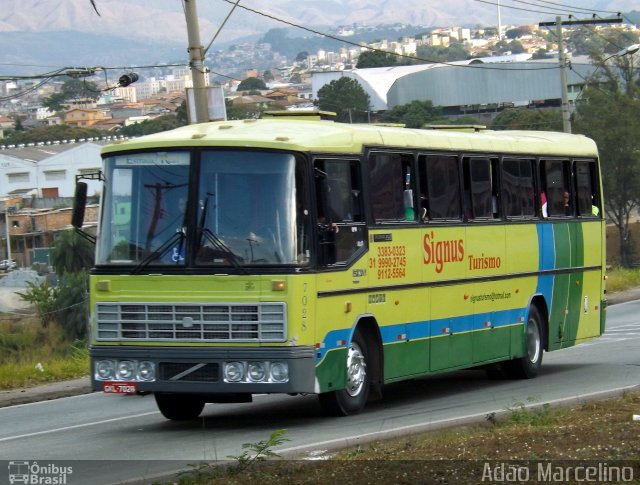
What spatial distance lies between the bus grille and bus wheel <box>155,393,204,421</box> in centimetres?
131

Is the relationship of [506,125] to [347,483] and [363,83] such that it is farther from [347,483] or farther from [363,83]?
[347,483]

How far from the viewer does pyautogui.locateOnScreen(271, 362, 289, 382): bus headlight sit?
1301 cm

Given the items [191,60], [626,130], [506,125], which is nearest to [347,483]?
[191,60]

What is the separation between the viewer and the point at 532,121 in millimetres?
79062

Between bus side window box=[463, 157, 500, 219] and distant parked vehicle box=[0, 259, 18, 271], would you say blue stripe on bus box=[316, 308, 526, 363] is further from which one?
distant parked vehicle box=[0, 259, 18, 271]

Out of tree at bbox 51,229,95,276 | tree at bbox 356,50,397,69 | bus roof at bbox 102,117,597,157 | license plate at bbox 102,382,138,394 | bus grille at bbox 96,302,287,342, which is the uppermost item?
tree at bbox 356,50,397,69

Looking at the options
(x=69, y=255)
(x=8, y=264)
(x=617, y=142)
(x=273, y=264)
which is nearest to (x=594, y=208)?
(x=273, y=264)

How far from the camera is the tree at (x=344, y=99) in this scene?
109 metres

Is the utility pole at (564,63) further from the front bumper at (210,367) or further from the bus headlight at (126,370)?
the bus headlight at (126,370)

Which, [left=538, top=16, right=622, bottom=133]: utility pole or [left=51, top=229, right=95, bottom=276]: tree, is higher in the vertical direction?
[left=538, top=16, right=622, bottom=133]: utility pole

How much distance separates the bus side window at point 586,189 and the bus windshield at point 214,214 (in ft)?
25.8

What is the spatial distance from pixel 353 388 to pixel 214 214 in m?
2.45

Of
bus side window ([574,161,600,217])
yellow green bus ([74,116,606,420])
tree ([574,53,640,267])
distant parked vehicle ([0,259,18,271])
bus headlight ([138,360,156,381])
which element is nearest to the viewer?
yellow green bus ([74,116,606,420])

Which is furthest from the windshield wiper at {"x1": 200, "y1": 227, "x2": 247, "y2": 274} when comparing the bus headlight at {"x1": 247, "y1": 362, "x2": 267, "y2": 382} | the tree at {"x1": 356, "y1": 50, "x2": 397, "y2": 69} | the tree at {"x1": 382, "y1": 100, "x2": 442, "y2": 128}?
the tree at {"x1": 356, "y1": 50, "x2": 397, "y2": 69}
